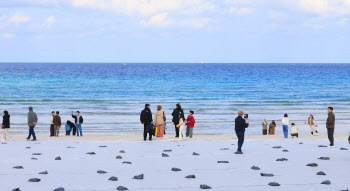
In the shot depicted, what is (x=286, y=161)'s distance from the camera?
54.4 ft

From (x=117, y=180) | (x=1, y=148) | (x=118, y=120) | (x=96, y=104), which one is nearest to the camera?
(x=117, y=180)

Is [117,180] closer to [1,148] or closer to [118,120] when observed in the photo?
[1,148]

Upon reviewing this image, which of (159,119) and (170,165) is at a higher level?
(159,119)

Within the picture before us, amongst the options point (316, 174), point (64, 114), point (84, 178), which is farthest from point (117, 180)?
point (64, 114)

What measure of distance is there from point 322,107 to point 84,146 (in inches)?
1530

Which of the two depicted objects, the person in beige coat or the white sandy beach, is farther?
the person in beige coat

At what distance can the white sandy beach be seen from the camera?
12.8 meters

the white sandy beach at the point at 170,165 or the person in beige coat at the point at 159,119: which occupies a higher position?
the person in beige coat at the point at 159,119

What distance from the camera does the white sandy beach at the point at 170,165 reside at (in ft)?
41.9

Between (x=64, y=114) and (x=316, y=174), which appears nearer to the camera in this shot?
(x=316, y=174)

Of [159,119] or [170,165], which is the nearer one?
[170,165]

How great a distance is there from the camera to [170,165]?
15867 millimetres

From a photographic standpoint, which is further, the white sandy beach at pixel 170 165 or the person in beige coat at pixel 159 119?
the person in beige coat at pixel 159 119

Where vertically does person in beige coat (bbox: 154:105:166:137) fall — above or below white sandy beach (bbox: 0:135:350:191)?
above
